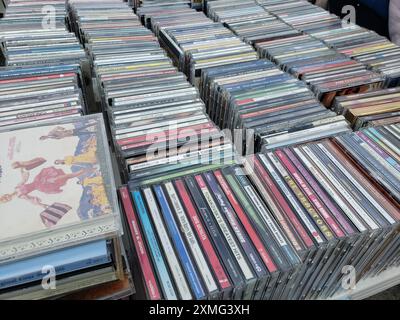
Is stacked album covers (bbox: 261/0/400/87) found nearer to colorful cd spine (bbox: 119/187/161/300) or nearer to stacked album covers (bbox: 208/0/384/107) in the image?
stacked album covers (bbox: 208/0/384/107)

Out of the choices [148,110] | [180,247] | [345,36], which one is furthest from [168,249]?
[345,36]

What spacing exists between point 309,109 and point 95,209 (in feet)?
3.00

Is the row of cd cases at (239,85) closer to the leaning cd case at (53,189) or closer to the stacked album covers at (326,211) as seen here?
the stacked album covers at (326,211)

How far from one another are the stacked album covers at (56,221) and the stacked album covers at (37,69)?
0.31 metres

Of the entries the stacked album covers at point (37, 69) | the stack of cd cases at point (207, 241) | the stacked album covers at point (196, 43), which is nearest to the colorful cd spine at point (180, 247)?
the stack of cd cases at point (207, 241)

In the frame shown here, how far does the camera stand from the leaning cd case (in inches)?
23.4

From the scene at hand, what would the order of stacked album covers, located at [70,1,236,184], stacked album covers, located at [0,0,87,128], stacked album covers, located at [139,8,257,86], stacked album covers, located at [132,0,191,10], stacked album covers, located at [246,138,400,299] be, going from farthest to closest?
stacked album covers, located at [132,0,191,10]
stacked album covers, located at [139,8,257,86]
stacked album covers, located at [0,0,87,128]
stacked album covers, located at [70,1,236,184]
stacked album covers, located at [246,138,400,299]

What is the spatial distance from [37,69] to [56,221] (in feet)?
2.98

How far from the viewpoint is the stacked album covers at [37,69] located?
1070 mm

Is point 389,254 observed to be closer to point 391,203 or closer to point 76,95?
point 391,203

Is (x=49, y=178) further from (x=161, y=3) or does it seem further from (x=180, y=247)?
(x=161, y=3)

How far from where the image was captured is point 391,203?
2.91ft

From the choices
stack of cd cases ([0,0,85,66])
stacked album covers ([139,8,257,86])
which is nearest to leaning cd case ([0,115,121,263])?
stack of cd cases ([0,0,85,66])

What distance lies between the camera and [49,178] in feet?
2.26
